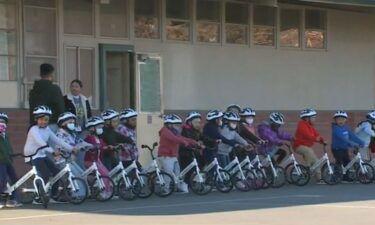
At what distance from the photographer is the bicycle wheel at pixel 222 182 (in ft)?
51.3

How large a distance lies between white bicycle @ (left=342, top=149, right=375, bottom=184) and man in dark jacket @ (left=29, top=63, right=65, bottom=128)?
21.7 feet

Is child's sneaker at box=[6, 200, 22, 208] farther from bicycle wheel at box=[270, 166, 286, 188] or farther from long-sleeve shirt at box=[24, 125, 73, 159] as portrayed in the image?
bicycle wheel at box=[270, 166, 286, 188]

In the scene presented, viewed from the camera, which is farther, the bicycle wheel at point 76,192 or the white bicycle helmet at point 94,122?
the white bicycle helmet at point 94,122

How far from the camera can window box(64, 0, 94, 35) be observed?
1802 centimetres

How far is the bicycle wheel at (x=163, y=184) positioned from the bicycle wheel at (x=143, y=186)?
105mm

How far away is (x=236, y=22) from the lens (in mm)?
21000

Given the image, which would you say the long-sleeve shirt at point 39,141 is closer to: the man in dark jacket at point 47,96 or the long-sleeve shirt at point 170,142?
the man in dark jacket at point 47,96

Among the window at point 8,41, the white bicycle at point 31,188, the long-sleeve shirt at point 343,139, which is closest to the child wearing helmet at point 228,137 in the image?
the long-sleeve shirt at point 343,139

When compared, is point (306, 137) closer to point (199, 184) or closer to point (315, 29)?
point (199, 184)

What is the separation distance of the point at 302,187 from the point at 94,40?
567cm

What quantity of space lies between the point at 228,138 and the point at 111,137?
2.70 meters

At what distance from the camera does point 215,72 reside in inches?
806

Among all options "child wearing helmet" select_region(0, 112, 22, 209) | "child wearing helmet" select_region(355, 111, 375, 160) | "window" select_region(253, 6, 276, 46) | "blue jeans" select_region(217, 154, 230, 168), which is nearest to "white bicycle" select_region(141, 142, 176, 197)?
"blue jeans" select_region(217, 154, 230, 168)

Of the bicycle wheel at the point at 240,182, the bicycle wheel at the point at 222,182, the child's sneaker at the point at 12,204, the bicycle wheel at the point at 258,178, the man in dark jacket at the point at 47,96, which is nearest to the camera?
the child's sneaker at the point at 12,204
